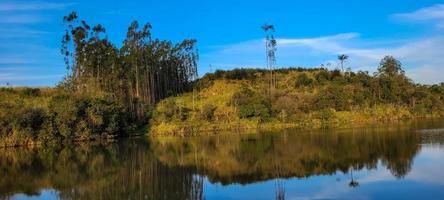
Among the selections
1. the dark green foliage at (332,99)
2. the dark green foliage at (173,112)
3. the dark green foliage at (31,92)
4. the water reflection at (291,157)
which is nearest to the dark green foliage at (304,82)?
the dark green foliage at (332,99)

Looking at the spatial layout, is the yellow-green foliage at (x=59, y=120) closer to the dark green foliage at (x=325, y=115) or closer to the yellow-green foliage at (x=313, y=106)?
the yellow-green foliage at (x=313, y=106)

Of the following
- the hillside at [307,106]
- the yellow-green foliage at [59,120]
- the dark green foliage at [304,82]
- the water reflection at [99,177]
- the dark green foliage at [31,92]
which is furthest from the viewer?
the dark green foliage at [304,82]

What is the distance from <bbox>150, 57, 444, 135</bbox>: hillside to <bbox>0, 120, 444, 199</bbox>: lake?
99.0ft

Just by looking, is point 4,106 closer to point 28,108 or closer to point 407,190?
point 28,108

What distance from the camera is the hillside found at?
7625 cm

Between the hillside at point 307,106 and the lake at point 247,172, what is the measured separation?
30166 millimetres

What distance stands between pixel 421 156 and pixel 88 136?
46.3 m

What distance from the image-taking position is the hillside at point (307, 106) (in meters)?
76.2

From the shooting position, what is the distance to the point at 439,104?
90.0 metres

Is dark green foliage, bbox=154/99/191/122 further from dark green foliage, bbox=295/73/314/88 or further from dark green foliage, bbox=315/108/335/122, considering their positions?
dark green foliage, bbox=295/73/314/88

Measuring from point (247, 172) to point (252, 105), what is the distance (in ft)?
158

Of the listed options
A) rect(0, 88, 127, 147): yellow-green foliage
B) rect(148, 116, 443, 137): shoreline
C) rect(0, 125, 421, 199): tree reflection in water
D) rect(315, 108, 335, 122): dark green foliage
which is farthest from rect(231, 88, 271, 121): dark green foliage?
rect(0, 125, 421, 199): tree reflection in water

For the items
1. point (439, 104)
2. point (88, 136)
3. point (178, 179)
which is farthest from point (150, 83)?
point (178, 179)

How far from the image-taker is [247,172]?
1162 inches
